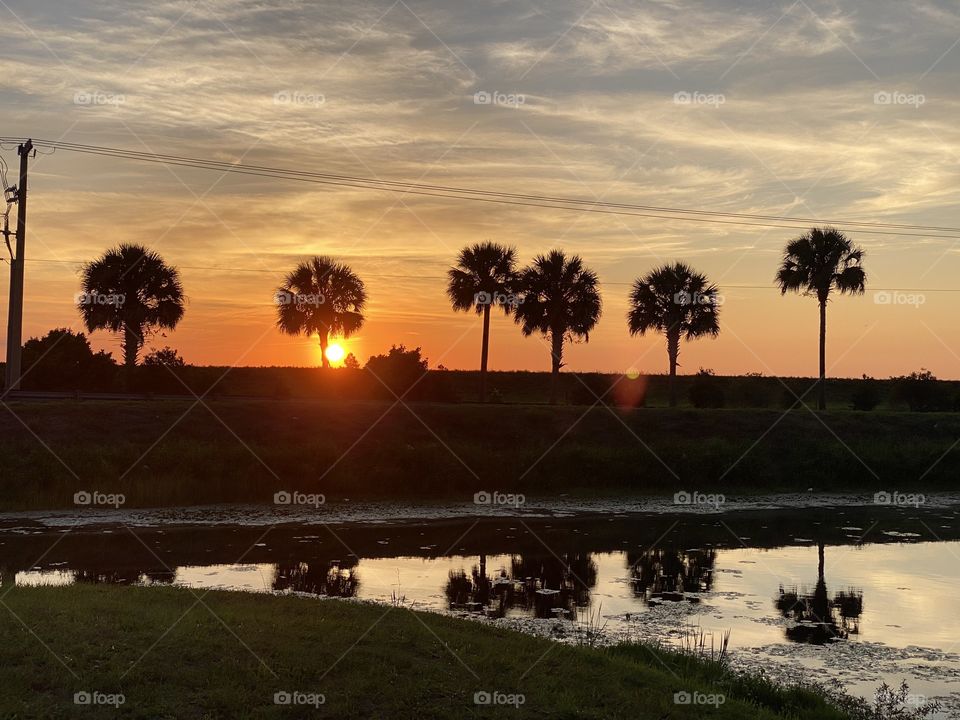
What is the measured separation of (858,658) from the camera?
50.2ft

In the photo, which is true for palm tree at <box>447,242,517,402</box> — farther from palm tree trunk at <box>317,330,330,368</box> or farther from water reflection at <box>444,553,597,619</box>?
water reflection at <box>444,553,597,619</box>

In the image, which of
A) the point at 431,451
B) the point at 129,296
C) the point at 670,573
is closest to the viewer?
the point at 670,573

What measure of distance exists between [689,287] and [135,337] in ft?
134

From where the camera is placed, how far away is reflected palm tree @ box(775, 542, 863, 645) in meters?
Result: 16.9

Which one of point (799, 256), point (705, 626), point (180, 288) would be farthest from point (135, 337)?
point (705, 626)

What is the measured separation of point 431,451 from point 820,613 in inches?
882

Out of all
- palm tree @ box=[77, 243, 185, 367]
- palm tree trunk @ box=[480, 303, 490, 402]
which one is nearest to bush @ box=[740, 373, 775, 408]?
palm tree trunk @ box=[480, 303, 490, 402]

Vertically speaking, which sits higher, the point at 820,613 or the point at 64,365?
the point at 64,365

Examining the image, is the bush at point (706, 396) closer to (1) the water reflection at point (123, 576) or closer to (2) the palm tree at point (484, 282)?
(2) the palm tree at point (484, 282)

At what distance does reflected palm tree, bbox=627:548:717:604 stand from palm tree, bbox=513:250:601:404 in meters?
42.7

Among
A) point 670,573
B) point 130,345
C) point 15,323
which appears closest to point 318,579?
point 670,573

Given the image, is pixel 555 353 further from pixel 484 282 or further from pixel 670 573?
pixel 670 573

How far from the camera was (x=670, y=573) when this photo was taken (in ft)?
76.5

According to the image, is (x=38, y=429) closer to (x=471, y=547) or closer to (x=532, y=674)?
(x=471, y=547)
